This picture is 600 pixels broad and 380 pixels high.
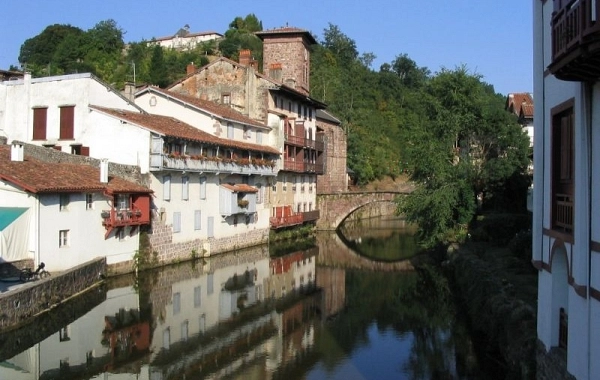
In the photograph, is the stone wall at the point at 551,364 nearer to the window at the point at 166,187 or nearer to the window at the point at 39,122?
the window at the point at 166,187

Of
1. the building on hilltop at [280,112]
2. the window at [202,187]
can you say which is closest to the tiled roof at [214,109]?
the building on hilltop at [280,112]

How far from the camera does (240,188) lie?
133 feet

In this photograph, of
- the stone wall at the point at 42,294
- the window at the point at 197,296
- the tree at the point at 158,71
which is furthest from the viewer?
the tree at the point at 158,71

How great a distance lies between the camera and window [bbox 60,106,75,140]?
111ft

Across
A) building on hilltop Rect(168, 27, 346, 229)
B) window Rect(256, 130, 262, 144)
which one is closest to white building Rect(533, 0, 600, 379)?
window Rect(256, 130, 262, 144)

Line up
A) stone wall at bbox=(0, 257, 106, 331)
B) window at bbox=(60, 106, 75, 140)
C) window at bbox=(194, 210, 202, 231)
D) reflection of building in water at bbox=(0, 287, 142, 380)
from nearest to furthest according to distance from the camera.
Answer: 1. reflection of building in water at bbox=(0, 287, 142, 380)
2. stone wall at bbox=(0, 257, 106, 331)
3. window at bbox=(60, 106, 75, 140)
4. window at bbox=(194, 210, 202, 231)

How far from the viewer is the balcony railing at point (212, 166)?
33.4 m

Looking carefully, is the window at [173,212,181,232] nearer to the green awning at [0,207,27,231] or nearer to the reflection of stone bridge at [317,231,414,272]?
the reflection of stone bridge at [317,231,414,272]

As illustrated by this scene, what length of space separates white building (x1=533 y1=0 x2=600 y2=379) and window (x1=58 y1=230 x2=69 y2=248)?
19.1 meters

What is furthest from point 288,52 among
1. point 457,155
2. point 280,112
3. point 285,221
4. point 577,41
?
point 577,41

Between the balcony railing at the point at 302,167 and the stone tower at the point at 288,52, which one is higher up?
the stone tower at the point at 288,52

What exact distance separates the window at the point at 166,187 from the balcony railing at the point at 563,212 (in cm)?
2440

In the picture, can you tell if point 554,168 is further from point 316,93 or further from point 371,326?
point 316,93

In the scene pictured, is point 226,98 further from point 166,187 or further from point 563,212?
point 563,212
